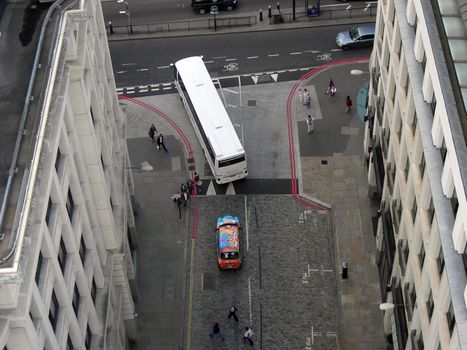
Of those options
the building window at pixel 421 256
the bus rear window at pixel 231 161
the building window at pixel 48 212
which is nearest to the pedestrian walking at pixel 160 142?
the bus rear window at pixel 231 161

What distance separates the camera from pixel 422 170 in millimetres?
47094

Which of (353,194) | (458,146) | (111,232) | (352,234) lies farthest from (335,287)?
(458,146)

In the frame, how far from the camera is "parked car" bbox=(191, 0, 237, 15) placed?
91.6m

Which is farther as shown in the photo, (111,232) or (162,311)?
(162,311)

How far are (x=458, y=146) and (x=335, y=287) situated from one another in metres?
29.8

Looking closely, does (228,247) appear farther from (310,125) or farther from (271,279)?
(310,125)

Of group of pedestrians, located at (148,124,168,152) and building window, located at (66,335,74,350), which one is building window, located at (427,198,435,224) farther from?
group of pedestrians, located at (148,124,168,152)

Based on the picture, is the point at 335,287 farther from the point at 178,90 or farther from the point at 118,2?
the point at 118,2

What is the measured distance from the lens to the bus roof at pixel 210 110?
68500mm

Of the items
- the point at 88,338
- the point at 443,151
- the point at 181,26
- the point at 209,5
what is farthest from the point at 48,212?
the point at 209,5

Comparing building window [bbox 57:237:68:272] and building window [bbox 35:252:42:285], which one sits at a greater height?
building window [bbox 57:237:68:272]

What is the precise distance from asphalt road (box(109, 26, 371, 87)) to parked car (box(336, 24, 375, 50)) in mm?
793

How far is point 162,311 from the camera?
6225cm

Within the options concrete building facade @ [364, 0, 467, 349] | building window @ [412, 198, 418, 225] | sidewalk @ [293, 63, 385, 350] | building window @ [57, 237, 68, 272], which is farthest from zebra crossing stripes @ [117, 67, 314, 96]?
building window @ [57, 237, 68, 272]
